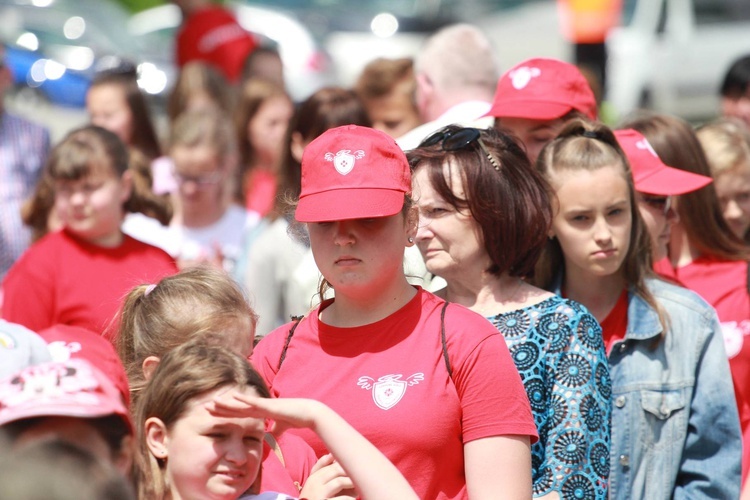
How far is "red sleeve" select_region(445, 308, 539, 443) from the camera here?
3156 millimetres

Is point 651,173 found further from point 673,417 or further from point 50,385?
point 50,385

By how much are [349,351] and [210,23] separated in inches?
315

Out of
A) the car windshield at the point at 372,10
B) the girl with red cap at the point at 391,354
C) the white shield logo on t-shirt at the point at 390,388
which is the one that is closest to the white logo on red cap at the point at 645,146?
the girl with red cap at the point at 391,354

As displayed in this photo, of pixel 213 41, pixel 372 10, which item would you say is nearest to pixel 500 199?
pixel 213 41

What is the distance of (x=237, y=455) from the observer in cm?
298

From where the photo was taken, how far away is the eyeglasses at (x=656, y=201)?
4703 millimetres

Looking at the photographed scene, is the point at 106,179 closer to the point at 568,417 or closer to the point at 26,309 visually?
the point at 26,309

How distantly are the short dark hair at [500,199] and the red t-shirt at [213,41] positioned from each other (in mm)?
7221

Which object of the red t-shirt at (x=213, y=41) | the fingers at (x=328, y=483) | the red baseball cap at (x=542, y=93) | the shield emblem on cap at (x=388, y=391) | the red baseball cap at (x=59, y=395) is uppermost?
the red t-shirt at (x=213, y=41)

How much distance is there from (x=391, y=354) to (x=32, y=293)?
2453 mm

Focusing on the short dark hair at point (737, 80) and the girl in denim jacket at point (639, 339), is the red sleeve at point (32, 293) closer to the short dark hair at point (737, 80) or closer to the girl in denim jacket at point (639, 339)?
the girl in denim jacket at point (639, 339)

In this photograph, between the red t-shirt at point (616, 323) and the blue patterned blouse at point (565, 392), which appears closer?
the blue patterned blouse at point (565, 392)

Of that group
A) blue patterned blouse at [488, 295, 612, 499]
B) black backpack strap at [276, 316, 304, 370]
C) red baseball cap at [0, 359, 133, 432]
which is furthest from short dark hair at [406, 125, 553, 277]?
red baseball cap at [0, 359, 133, 432]

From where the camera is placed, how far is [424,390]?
10.5ft
